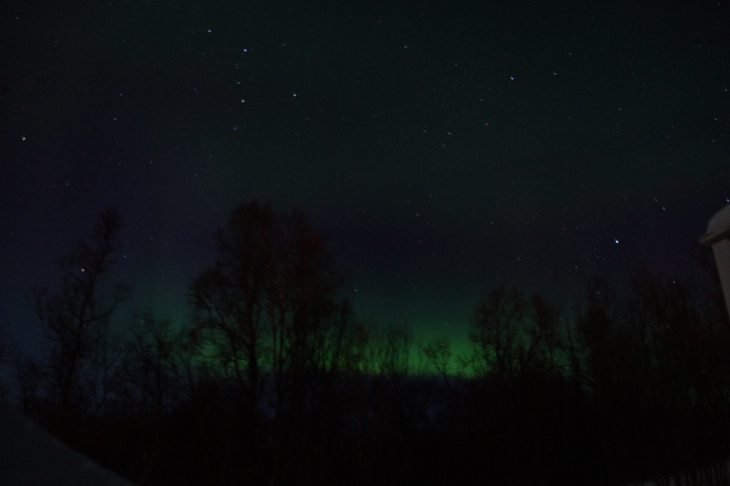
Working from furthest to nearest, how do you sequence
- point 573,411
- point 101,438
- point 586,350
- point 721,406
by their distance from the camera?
point 573,411 < point 101,438 < point 586,350 < point 721,406

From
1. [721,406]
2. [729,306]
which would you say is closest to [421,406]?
[721,406]

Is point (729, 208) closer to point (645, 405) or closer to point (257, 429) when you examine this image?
point (645, 405)

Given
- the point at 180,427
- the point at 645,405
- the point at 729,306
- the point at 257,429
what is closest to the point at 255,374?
the point at 257,429

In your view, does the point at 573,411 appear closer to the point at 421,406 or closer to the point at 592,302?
the point at 421,406

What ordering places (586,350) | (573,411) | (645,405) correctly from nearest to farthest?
(645,405), (586,350), (573,411)

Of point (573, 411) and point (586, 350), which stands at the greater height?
point (586, 350)

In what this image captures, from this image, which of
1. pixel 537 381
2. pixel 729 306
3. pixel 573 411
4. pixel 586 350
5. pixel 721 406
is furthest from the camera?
pixel 537 381

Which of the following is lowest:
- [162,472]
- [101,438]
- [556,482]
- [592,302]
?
[556,482]

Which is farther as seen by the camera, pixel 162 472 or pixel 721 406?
pixel 162 472

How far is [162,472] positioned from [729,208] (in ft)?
83.7

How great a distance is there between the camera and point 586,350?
1775 cm

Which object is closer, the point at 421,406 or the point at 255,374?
the point at 255,374

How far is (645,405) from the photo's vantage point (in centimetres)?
1311

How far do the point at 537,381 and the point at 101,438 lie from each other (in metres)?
21.0
